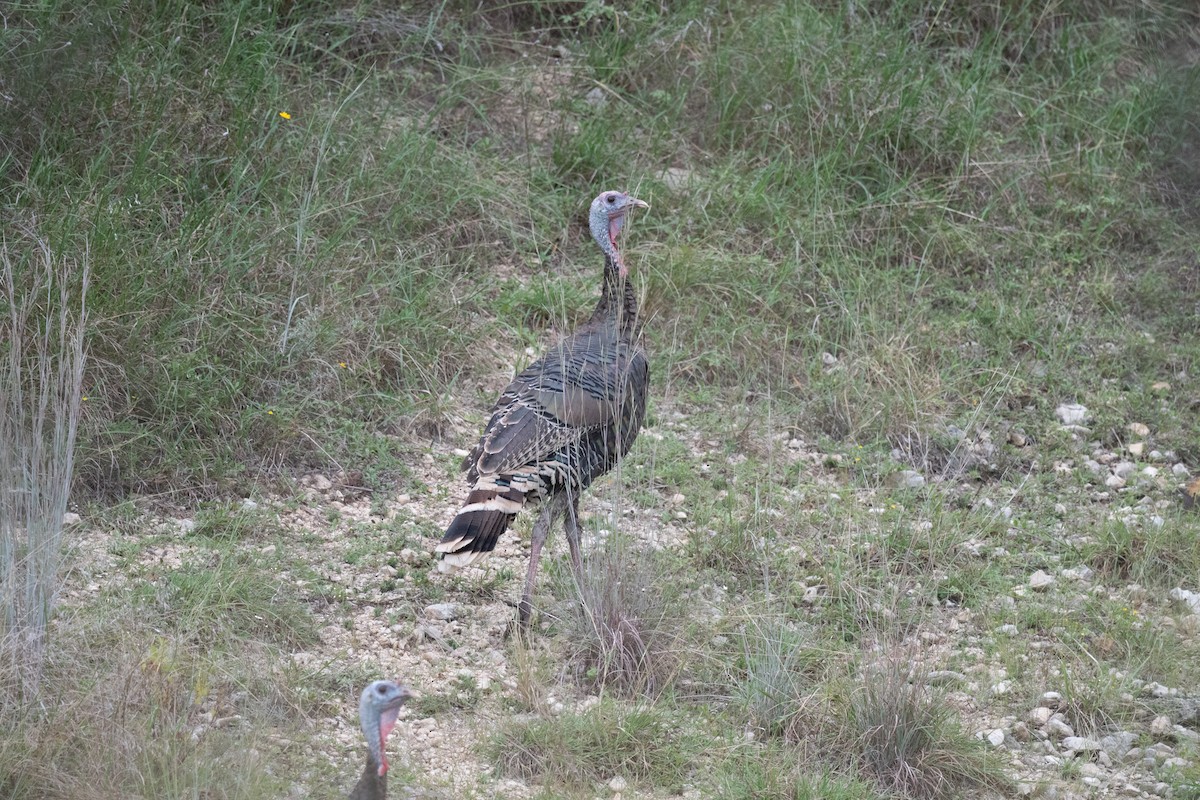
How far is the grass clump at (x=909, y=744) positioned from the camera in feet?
12.8

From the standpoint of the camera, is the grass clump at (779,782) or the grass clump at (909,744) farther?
the grass clump at (909,744)

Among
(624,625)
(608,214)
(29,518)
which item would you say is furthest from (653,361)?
(29,518)

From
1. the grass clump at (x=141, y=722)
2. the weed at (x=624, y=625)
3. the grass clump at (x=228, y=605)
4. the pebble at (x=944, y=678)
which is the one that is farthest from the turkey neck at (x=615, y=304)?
the grass clump at (x=141, y=722)

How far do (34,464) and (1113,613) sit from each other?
381 centimetres

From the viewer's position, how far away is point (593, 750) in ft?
12.7

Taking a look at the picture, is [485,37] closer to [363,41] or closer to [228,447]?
[363,41]

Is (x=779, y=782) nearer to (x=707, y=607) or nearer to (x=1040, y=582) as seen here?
(x=707, y=607)

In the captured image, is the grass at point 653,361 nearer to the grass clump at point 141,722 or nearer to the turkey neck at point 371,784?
the grass clump at point 141,722

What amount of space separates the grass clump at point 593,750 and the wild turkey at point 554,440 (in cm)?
64

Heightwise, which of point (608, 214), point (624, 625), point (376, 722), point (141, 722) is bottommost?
point (624, 625)

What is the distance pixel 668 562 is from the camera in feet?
16.1

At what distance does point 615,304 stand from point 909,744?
7.21ft

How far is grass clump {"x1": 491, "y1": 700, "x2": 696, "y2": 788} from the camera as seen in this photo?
382cm

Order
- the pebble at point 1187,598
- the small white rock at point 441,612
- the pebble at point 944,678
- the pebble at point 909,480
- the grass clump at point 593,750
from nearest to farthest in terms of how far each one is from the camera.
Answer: the grass clump at point 593,750, the pebble at point 944,678, the small white rock at point 441,612, the pebble at point 1187,598, the pebble at point 909,480
